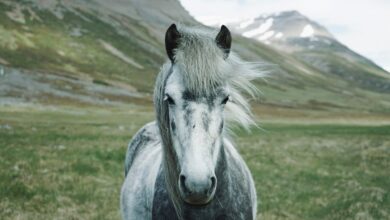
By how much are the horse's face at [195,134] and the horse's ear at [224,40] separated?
21.3 inches

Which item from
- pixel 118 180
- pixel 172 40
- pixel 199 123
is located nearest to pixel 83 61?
pixel 118 180

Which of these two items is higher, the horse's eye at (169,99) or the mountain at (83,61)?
the horse's eye at (169,99)

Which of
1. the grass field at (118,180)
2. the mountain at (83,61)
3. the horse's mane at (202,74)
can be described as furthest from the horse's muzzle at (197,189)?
the mountain at (83,61)

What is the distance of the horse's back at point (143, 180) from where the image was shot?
643 centimetres

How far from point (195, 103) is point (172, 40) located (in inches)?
33.0

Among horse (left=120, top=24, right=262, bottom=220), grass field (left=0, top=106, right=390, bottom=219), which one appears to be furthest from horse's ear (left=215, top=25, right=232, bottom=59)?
grass field (left=0, top=106, right=390, bottom=219)

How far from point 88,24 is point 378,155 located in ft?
528

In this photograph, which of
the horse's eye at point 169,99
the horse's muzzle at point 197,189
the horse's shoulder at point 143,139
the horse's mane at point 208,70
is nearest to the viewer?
the horse's muzzle at point 197,189

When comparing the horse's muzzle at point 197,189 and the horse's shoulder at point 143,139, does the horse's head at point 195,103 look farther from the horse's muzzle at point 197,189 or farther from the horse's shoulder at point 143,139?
the horse's shoulder at point 143,139

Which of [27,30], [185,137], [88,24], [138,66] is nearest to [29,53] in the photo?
[27,30]

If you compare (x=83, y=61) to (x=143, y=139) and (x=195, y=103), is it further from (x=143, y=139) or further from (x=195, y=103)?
(x=195, y=103)

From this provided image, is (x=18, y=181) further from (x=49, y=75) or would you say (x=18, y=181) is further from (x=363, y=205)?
(x=49, y=75)

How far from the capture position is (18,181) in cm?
1302

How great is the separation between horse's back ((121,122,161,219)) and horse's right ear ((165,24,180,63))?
1.70 metres
